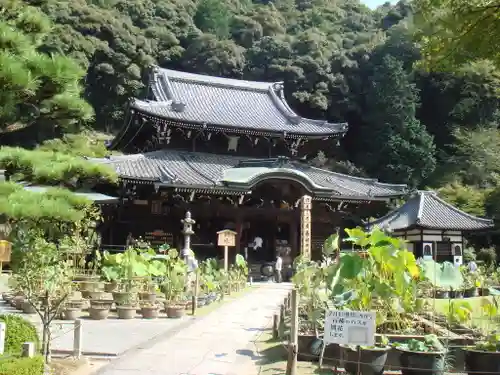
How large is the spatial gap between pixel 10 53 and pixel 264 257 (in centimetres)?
2018

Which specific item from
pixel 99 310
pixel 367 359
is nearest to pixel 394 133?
pixel 99 310

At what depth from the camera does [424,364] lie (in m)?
6.42

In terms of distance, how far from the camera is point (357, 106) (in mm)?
49969

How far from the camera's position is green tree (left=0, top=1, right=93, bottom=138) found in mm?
6609

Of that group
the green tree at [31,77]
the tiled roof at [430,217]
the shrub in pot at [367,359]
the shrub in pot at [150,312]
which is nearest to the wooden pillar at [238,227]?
the tiled roof at [430,217]

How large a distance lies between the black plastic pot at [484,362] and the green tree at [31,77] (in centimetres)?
642

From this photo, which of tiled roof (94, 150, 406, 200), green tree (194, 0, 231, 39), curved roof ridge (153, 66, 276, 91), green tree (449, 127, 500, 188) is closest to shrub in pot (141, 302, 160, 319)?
tiled roof (94, 150, 406, 200)

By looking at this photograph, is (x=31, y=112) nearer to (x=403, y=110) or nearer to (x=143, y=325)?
(x=143, y=325)

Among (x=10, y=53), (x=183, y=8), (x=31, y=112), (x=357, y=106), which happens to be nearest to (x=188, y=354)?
(x=31, y=112)

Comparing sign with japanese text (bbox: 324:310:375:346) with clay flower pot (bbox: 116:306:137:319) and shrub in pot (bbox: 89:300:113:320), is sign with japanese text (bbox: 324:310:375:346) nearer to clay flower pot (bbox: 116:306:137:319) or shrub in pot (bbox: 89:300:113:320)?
clay flower pot (bbox: 116:306:137:319)

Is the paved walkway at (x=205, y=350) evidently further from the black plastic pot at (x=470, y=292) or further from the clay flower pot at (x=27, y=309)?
the black plastic pot at (x=470, y=292)

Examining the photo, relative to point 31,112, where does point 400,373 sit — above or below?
below

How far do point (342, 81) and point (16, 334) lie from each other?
47.1m

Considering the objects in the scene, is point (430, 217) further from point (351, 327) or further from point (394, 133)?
point (351, 327)
